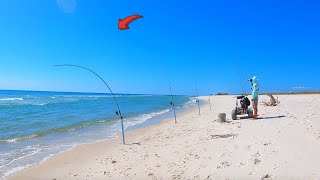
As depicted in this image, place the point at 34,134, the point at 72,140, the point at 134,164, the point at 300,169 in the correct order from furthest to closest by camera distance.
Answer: the point at 34,134
the point at 72,140
the point at 134,164
the point at 300,169

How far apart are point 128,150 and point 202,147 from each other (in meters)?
2.16

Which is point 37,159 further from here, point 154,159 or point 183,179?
point 183,179

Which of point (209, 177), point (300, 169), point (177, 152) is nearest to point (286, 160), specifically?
point (300, 169)

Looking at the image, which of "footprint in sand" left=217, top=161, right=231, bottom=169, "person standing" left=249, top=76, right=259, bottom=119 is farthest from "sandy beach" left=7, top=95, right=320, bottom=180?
"person standing" left=249, top=76, right=259, bottom=119

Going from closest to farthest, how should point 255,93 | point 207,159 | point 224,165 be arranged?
point 224,165 < point 207,159 < point 255,93

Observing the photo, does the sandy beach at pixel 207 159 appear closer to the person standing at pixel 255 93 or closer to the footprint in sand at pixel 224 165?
the footprint in sand at pixel 224 165

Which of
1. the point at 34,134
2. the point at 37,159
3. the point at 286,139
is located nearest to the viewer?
the point at 286,139

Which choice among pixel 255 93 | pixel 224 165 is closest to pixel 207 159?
pixel 224 165

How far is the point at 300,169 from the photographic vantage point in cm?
508

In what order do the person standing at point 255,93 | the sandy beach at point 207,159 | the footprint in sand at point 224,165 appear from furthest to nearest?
Result: the person standing at point 255,93
the footprint in sand at point 224,165
the sandy beach at point 207,159

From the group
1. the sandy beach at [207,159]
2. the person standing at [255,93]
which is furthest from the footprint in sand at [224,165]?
the person standing at [255,93]

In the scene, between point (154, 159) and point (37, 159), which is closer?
point (154, 159)

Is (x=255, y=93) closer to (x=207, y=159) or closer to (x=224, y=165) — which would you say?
(x=207, y=159)

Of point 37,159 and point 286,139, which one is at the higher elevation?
point 286,139
